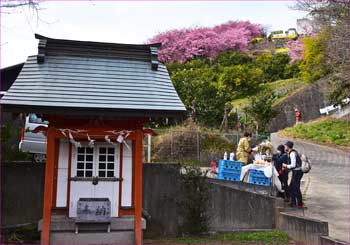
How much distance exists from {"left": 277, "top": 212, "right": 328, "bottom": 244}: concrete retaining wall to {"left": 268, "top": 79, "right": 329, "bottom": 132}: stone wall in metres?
20.0

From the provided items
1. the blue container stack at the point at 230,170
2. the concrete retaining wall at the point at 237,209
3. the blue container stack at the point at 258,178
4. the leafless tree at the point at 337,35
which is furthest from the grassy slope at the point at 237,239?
the leafless tree at the point at 337,35

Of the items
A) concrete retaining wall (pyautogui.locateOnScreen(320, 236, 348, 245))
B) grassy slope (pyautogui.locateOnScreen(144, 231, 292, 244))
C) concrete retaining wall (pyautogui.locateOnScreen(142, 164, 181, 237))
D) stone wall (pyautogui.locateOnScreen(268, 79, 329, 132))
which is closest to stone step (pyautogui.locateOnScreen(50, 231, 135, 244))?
grassy slope (pyautogui.locateOnScreen(144, 231, 292, 244))

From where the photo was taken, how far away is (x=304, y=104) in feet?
102

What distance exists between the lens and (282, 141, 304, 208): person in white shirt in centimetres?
1023

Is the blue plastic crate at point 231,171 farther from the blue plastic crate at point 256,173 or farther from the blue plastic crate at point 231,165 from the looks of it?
the blue plastic crate at point 256,173

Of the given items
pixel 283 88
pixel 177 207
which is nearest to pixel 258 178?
pixel 177 207

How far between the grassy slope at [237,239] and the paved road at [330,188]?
126 centimetres

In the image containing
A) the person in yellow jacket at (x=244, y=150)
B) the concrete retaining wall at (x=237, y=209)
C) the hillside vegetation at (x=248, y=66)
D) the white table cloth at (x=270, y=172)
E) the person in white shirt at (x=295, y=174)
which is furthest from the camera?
the hillside vegetation at (x=248, y=66)

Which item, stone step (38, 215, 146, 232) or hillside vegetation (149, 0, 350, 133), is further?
hillside vegetation (149, 0, 350, 133)

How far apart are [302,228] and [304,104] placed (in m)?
23.4

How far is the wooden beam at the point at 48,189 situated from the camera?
27.3 feet

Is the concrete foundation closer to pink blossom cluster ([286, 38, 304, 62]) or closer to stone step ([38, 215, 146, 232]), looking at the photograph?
stone step ([38, 215, 146, 232])

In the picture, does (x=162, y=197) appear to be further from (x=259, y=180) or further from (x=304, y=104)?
(x=304, y=104)

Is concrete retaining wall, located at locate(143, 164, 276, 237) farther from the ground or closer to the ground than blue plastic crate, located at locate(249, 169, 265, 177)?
closer to the ground
